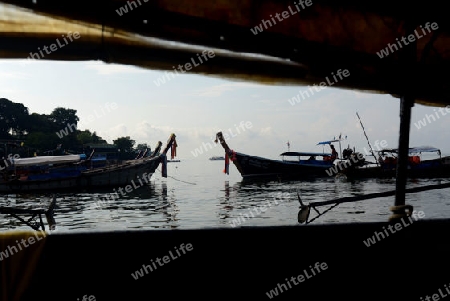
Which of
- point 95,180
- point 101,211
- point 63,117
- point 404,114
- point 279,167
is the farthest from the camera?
point 63,117

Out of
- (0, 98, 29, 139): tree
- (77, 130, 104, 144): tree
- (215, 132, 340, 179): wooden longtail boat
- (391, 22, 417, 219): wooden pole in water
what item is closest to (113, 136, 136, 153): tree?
(77, 130, 104, 144): tree

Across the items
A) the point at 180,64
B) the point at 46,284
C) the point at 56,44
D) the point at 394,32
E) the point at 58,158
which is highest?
the point at 58,158

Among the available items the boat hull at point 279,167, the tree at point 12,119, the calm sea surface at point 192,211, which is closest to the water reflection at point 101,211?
the calm sea surface at point 192,211

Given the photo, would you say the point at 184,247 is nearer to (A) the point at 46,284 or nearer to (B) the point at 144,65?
(A) the point at 46,284

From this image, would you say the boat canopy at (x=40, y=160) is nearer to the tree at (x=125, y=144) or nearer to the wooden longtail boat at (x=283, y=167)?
the wooden longtail boat at (x=283, y=167)

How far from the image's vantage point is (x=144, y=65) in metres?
2.35

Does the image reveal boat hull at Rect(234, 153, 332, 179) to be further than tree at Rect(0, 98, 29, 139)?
No

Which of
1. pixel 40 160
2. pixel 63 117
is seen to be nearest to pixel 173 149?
pixel 40 160

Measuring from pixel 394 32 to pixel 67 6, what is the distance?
2256mm

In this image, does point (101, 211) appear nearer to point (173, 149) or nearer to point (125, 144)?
point (173, 149)

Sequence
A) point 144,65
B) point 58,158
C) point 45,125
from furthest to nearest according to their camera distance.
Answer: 1. point 45,125
2. point 58,158
3. point 144,65

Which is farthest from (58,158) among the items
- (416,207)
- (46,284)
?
(46,284)

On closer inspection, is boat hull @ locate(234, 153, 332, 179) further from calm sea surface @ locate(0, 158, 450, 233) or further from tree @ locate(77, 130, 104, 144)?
tree @ locate(77, 130, 104, 144)

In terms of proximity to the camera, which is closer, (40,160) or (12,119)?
(40,160)
